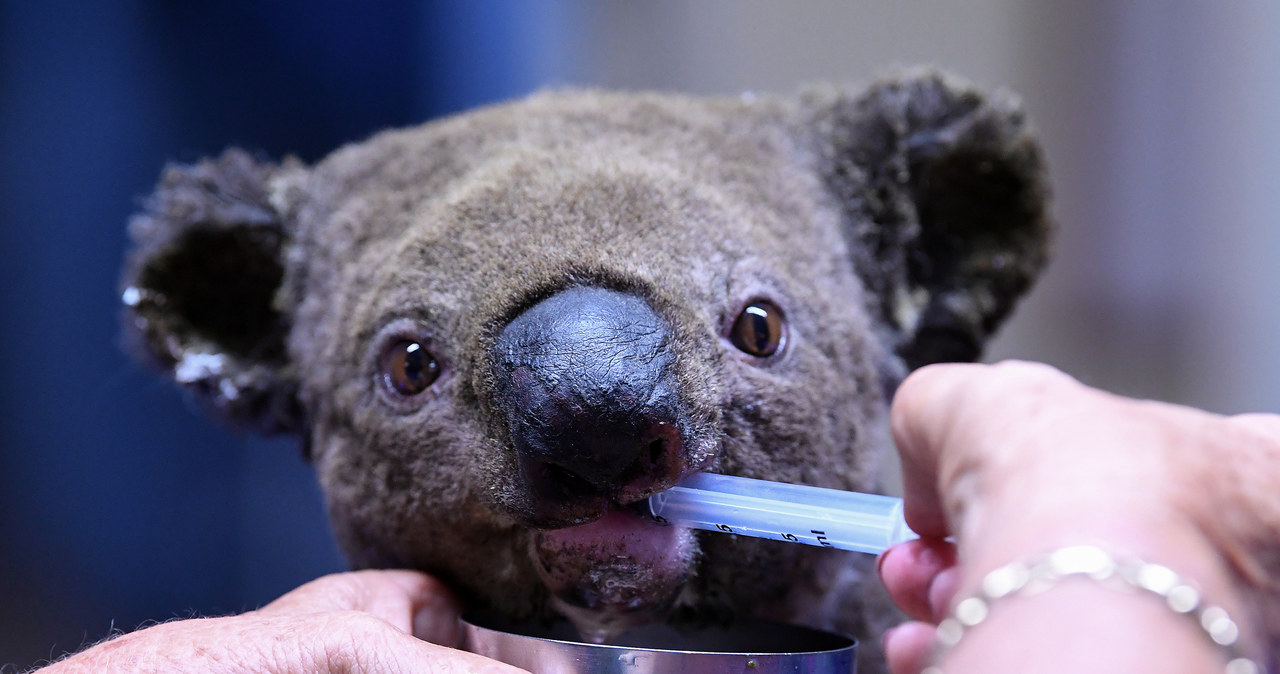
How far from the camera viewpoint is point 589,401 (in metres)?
0.76

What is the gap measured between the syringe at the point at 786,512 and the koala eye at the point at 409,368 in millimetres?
275

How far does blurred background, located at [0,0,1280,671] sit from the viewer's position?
2092 millimetres

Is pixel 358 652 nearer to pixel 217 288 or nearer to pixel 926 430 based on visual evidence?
pixel 926 430

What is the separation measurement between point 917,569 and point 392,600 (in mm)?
494

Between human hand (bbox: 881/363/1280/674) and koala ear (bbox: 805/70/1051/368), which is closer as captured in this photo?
human hand (bbox: 881/363/1280/674)

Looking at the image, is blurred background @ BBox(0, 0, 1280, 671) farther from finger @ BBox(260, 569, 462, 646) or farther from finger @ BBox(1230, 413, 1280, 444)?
finger @ BBox(1230, 413, 1280, 444)

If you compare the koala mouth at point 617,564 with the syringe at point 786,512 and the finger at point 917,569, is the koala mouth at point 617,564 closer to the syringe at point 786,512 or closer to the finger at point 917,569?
the syringe at point 786,512

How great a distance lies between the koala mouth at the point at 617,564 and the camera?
2.84 ft

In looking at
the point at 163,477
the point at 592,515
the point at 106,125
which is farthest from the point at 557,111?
the point at 163,477

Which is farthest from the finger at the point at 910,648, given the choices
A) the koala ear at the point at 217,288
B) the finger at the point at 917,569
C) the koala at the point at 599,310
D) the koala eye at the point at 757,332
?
the koala ear at the point at 217,288

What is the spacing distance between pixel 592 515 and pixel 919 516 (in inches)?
9.9

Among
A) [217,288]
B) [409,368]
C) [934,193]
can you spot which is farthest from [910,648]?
[217,288]

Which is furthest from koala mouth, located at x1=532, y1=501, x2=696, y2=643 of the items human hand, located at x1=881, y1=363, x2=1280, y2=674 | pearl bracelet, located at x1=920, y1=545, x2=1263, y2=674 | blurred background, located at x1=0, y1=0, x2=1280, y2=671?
blurred background, located at x1=0, y1=0, x2=1280, y2=671

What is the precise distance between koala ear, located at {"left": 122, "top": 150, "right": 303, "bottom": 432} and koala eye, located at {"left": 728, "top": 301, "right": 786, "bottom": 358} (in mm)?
667
